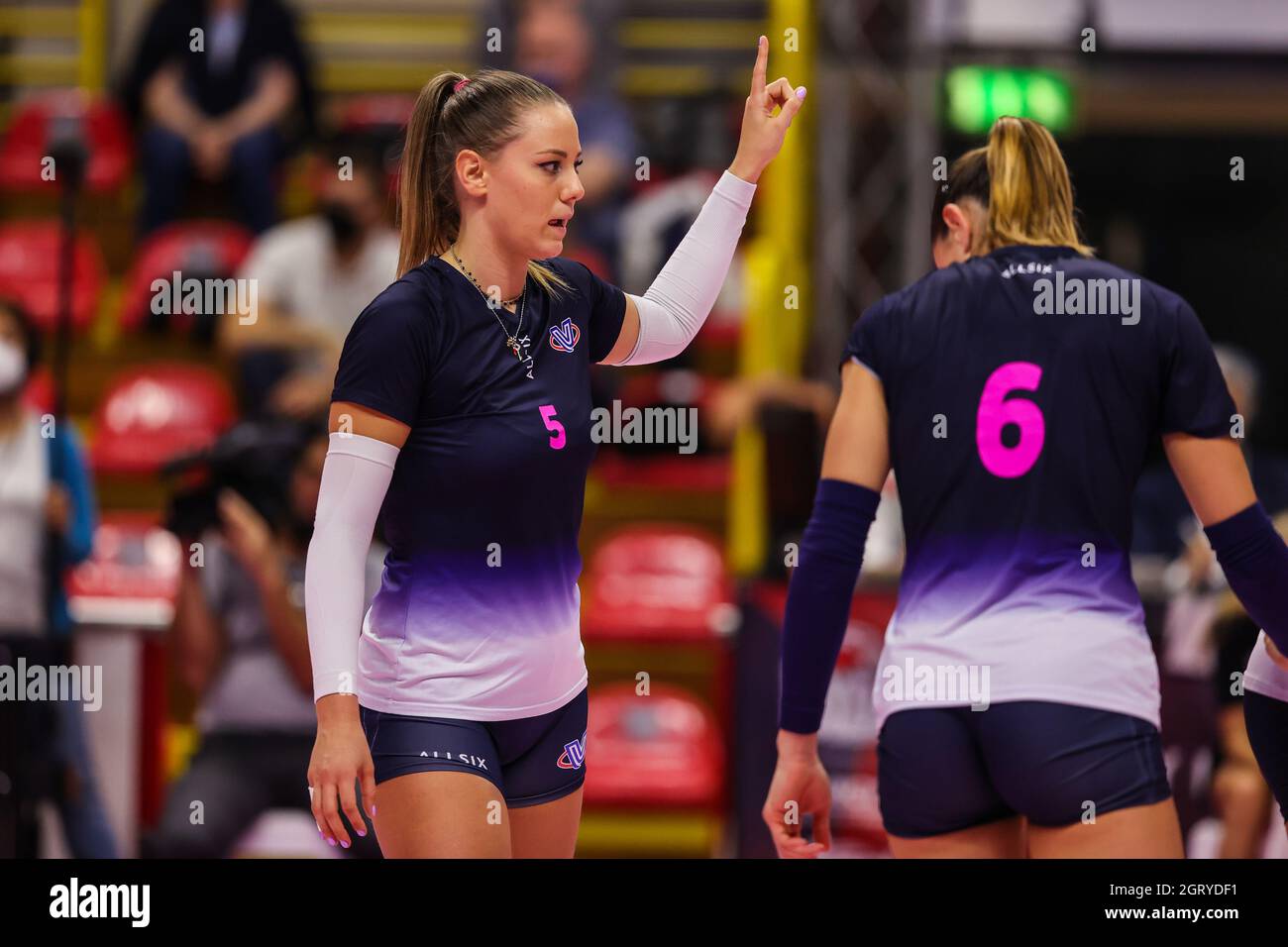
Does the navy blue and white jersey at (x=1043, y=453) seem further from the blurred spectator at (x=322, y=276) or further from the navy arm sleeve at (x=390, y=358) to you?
the blurred spectator at (x=322, y=276)

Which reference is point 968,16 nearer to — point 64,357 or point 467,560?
point 64,357

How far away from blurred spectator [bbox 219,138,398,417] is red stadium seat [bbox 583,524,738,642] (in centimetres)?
132

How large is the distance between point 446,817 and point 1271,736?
142cm

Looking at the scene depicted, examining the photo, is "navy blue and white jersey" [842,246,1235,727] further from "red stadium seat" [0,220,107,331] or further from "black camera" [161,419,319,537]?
"red stadium seat" [0,220,107,331]

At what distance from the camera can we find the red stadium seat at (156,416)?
6984 mm

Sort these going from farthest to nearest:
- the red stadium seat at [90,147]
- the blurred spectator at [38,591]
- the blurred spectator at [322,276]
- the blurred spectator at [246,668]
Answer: the red stadium seat at [90,147] < the blurred spectator at [322,276] < the blurred spectator at [246,668] < the blurred spectator at [38,591]

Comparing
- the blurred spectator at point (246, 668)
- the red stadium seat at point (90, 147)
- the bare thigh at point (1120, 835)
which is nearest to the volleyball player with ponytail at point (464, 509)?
the bare thigh at point (1120, 835)

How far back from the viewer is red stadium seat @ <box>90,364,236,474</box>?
698cm

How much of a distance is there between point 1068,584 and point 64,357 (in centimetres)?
290

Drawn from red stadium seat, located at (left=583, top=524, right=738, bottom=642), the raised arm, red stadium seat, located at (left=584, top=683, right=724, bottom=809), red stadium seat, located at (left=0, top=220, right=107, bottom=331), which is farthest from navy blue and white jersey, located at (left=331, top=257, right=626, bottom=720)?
red stadium seat, located at (left=0, top=220, right=107, bottom=331)

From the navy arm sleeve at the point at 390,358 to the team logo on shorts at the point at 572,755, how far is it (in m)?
0.55

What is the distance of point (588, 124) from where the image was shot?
22.5ft

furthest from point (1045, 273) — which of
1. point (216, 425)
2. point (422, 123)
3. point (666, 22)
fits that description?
point (666, 22)
